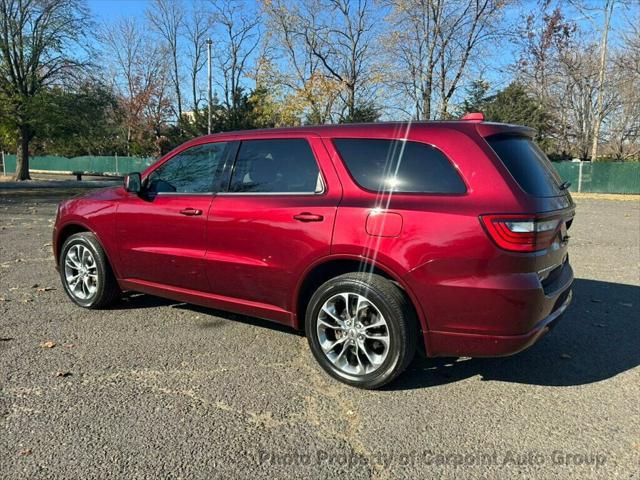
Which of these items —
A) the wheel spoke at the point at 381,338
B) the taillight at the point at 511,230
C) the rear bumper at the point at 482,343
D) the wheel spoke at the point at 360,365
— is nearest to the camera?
the taillight at the point at 511,230

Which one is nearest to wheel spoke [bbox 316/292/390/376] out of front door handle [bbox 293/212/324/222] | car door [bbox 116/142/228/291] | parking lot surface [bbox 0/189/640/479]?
parking lot surface [bbox 0/189/640/479]

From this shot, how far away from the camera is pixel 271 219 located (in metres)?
3.71

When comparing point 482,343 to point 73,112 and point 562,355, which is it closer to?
point 562,355

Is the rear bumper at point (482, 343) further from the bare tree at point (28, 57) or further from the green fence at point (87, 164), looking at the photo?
the green fence at point (87, 164)

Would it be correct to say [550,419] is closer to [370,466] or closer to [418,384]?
[418,384]

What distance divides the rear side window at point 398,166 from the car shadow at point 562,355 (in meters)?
1.38

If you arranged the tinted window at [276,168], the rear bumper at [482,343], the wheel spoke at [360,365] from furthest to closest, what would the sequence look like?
1. the tinted window at [276,168]
2. the wheel spoke at [360,365]
3. the rear bumper at [482,343]

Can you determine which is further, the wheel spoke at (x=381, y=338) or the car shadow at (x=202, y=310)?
the car shadow at (x=202, y=310)

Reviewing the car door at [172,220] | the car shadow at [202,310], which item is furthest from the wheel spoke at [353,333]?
the car door at [172,220]

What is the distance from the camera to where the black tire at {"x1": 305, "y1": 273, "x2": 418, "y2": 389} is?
3.21 metres

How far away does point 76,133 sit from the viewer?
29.9 m

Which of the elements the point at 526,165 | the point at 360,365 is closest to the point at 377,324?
the point at 360,365

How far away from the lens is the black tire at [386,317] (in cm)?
321

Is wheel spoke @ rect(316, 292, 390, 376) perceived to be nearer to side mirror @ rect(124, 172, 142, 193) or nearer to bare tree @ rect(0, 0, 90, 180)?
side mirror @ rect(124, 172, 142, 193)
